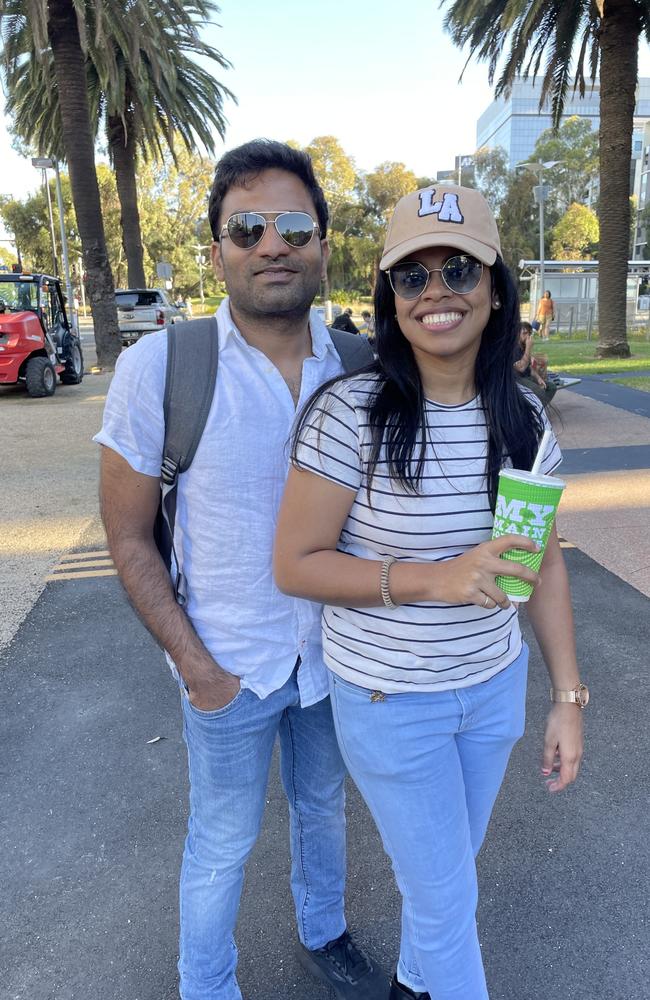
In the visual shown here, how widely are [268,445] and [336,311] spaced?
3683cm

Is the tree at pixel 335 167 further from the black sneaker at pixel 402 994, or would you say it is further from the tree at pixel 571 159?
the black sneaker at pixel 402 994

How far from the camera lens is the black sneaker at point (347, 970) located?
196 cm

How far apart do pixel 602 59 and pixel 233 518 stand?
17.0m

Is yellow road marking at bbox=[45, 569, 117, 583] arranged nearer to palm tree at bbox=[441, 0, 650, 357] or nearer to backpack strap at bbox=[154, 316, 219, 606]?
backpack strap at bbox=[154, 316, 219, 606]

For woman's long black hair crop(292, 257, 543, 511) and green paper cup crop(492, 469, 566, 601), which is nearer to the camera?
green paper cup crop(492, 469, 566, 601)

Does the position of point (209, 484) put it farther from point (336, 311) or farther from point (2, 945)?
point (336, 311)

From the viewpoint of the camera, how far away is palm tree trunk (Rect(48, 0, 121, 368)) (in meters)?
14.6

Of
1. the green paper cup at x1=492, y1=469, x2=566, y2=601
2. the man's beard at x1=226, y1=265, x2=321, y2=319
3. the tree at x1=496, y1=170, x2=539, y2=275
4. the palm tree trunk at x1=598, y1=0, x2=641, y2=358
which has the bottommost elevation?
the green paper cup at x1=492, y1=469, x2=566, y2=601

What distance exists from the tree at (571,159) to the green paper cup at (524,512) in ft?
190

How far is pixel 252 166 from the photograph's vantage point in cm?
169

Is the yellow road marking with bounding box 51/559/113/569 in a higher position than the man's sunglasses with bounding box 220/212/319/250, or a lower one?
lower

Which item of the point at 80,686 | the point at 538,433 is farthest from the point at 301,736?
the point at 80,686

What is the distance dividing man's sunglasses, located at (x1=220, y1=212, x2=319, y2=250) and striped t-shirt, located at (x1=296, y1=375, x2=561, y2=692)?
392 millimetres

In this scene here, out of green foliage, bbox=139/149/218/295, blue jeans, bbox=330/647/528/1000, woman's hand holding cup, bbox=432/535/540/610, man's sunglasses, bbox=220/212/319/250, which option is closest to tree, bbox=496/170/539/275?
green foliage, bbox=139/149/218/295
